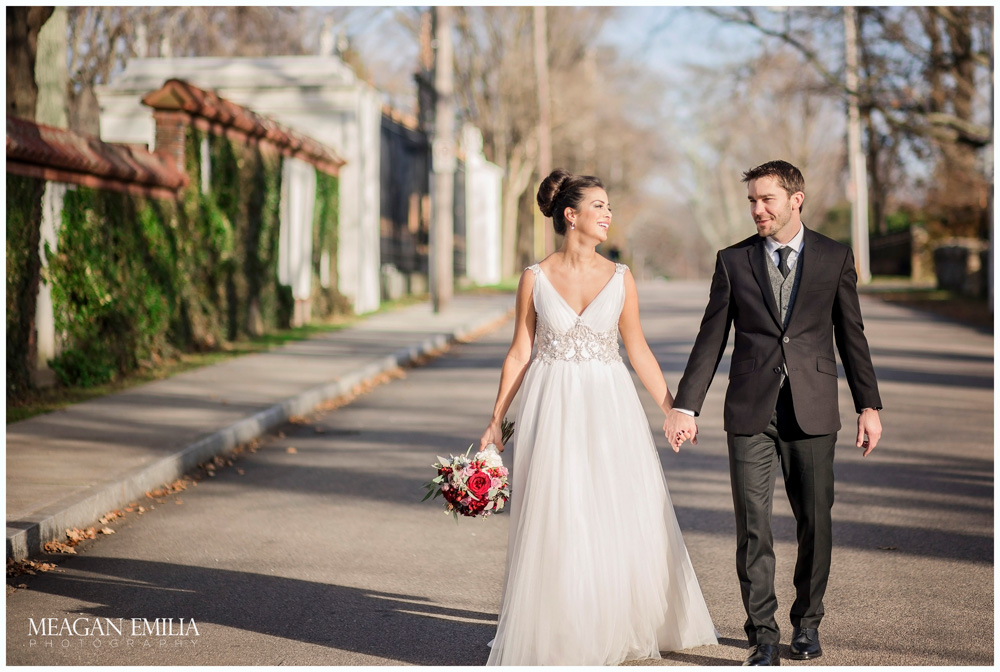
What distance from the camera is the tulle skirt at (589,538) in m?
4.63

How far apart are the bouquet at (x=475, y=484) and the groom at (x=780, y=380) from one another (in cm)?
73

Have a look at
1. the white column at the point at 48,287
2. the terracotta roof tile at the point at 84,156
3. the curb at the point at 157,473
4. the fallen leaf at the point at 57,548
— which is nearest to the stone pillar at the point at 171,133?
the terracotta roof tile at the point at 84,156

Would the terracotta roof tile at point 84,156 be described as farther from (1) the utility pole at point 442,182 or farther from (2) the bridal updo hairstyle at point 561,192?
(1) the utility pole at point 442,182

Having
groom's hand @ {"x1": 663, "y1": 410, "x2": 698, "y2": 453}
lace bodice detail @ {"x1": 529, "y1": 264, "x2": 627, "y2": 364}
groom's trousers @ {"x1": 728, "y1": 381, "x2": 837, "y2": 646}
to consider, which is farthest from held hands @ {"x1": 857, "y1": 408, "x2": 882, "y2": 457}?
lace bodice detail @ {"x1": 529, "y1": 264, "x2": 627, "y2": 364}

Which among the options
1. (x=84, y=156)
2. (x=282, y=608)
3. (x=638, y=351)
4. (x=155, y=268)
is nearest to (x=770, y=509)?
(x=638, y=351)

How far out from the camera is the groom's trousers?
4.66 meters

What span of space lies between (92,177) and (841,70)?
18699mm

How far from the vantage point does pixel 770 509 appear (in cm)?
472

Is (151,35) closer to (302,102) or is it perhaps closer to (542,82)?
(302,102)

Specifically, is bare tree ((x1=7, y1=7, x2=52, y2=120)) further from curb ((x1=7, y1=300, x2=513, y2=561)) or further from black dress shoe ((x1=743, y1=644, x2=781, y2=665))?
black dress shoe ((x1=743, y1=644, x2=781, y2=665))

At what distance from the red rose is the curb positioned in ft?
9.17

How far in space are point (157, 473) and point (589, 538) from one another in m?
4.43

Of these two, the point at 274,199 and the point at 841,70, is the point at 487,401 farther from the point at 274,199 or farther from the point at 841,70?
the point at 841,70

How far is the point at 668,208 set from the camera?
124 m
